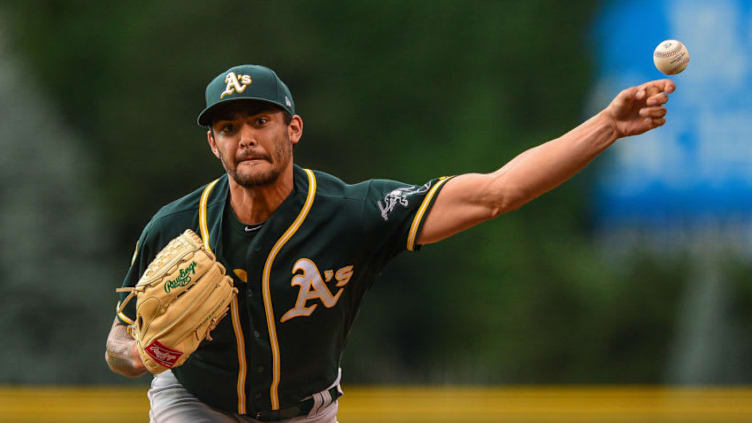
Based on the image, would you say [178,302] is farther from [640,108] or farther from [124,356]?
[640,108]

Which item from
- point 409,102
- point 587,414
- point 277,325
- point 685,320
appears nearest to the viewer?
point 277,325

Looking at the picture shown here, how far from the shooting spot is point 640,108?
2.66 m

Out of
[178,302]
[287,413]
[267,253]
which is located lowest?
[287,413]

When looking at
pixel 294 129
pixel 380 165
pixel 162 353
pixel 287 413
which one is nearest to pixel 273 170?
pixel 294 129

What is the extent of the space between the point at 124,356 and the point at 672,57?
1.66 meters

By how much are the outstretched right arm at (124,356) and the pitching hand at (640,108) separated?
1418 mm

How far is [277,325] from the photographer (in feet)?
9.81

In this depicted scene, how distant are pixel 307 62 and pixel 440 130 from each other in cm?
137

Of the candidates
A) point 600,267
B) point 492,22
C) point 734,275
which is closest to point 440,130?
point 492,22

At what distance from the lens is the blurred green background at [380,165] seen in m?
8.16

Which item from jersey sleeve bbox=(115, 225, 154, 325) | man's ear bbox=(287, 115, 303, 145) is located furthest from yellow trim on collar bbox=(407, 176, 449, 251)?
jersey sleeve bbox=(115, 225, 154, 325)

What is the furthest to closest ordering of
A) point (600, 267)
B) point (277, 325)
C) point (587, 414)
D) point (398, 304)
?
1. point (398, 304)
2. point (600, 267)
3. point (587, 414)
4. point (277, 325)

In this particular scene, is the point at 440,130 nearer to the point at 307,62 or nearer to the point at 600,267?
the point at 307,62

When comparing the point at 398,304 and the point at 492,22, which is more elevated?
the point at 492,22
